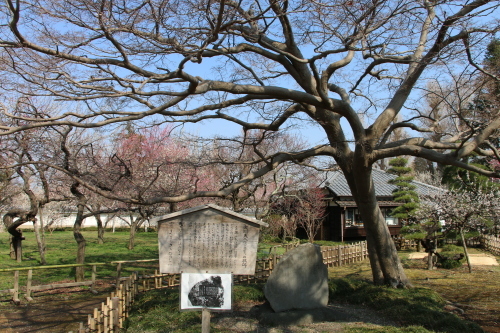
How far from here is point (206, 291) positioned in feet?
17.8

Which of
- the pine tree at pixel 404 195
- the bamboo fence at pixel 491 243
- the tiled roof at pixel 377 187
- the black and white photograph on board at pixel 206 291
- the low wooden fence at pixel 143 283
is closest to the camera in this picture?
the black and white photograph on board at pixel 206 291

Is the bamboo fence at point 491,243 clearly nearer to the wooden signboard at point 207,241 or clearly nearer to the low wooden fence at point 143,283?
the low wooden fence at point 143,283

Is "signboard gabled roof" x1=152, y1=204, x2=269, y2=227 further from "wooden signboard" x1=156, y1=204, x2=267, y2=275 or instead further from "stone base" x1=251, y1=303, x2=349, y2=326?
"stone base" x1=251, y1=303, x2=349, y2=326

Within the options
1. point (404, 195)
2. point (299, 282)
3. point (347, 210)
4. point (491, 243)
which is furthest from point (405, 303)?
point (347, 210)

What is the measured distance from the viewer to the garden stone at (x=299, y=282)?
25.5ft

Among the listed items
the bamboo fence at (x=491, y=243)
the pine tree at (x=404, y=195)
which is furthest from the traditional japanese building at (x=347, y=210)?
the bamboo fence at (x=491, y=243)

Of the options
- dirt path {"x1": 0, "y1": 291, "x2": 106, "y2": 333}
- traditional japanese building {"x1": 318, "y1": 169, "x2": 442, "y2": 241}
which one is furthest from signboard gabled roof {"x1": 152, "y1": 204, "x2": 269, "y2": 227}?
traditional japanese building {"x1": 318, "y1": 169, "x2": 442, "y2": 241}

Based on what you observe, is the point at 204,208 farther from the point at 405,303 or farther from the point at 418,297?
the point at 418,297

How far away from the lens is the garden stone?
25.5 ft

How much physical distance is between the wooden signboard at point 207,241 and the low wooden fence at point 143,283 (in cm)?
136

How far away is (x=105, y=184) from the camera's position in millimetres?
9438

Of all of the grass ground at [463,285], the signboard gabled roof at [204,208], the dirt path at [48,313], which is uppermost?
the signboard gabled roof at [204,208]

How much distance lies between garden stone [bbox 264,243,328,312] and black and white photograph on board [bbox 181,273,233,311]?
253 cm

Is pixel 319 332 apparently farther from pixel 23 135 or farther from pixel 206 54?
pixel 23 135
